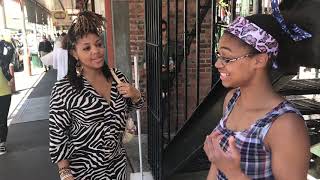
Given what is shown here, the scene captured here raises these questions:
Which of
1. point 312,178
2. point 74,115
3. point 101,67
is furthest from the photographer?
point 312,178

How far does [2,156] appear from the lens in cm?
614

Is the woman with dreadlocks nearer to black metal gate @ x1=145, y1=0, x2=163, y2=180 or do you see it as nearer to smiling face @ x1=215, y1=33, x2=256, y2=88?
smiling face @ x1=215, y1=33, x2=256, y2=88

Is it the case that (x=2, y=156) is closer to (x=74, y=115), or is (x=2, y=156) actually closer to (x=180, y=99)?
(x=180, y=99)

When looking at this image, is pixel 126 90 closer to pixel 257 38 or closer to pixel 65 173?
pixel 65 173

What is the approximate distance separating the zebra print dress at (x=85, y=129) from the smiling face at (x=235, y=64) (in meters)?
1.02

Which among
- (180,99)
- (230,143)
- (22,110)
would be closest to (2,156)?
(180,99)

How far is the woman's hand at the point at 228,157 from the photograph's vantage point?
1.48 m

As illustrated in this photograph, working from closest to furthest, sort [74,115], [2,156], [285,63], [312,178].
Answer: [285,63]
[74,115]
[312,178]
[2,156]

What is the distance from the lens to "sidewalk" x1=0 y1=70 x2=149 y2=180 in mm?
5336

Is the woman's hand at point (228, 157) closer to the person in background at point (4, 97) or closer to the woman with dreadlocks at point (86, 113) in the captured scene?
the woman with dreadlocks at point (86, 113)

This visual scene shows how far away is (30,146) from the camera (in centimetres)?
670

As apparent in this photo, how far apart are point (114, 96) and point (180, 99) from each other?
3925 mm

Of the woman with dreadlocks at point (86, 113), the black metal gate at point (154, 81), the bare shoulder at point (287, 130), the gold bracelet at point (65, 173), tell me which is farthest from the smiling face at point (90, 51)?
the black metal gate at point (154, 81)

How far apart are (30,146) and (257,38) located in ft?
19.7
